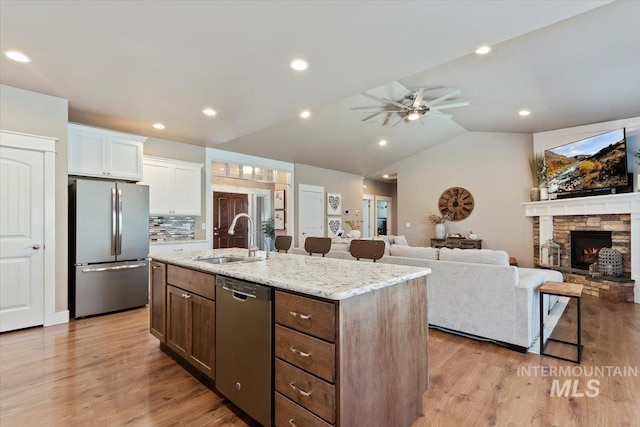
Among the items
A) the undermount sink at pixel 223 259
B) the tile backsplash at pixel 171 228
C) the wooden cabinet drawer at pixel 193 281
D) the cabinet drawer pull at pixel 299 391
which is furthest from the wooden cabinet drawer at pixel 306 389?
the tile backsplash at pixel 171 228

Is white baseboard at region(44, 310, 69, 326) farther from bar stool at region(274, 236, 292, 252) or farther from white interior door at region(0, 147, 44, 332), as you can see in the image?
bar stool at region(274, 236, 292, 252)

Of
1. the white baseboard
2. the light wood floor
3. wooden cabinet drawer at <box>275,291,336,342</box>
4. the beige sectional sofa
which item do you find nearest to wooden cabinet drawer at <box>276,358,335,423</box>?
wooden cabinet drawer at <box>275,291,336,342</box>

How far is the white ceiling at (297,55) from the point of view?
2184mm

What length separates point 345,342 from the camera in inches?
54.2

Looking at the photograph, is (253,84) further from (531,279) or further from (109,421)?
(531,279)

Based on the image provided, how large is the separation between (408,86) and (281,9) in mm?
3244

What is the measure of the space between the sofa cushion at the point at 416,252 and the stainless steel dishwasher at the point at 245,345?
231 centimetres

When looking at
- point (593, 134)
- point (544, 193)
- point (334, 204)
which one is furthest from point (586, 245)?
point (334, 204)

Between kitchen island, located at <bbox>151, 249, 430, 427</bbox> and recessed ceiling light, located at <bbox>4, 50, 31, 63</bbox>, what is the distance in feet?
8.78

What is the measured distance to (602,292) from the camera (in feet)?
15.7

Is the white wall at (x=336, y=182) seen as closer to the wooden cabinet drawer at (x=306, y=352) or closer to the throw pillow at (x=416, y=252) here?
the throw pillow at (x=416, y=252)

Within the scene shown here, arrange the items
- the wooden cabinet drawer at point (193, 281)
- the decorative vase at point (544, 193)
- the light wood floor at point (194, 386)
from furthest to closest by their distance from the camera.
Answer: the decorative vase at point (544, 193)
the wooden cabinet drawer at point (193, 281)
the light wood floor at point (194, 386)

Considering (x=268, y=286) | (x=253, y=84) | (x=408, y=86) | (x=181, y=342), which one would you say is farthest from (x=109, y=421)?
(x=408, y=86)

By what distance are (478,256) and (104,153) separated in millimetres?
4824
